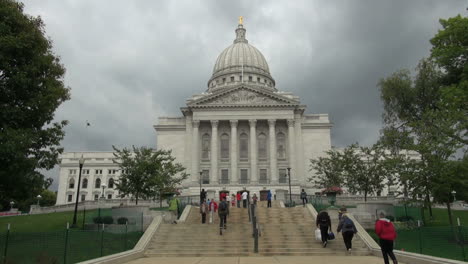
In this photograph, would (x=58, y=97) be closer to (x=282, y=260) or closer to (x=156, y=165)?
(x=156, y=165)

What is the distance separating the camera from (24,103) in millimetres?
19719

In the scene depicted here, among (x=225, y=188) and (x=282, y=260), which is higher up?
(x=225, y=188)

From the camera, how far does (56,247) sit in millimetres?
13336

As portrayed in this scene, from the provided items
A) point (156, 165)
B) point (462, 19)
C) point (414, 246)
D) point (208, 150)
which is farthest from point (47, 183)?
point (208, 150)

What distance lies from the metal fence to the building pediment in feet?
156

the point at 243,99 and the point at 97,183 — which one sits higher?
the point at 243,99

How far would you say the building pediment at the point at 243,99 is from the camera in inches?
2475

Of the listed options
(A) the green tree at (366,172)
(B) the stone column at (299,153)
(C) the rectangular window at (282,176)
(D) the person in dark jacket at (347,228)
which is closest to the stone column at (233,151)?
(C) the rectangular window at (282,176)

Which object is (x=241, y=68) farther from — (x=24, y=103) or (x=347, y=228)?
(x=347, y=228)

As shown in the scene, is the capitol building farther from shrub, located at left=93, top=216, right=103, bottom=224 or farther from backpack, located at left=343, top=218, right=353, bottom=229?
backpack, located at left=343, top=218, right=353, bottom=229

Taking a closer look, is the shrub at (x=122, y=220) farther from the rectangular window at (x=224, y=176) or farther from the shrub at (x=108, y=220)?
the rectangular window at (x=224, y=176)

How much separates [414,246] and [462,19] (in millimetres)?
22999

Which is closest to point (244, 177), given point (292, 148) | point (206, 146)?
point (206, 146)

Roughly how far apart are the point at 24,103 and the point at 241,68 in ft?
236
